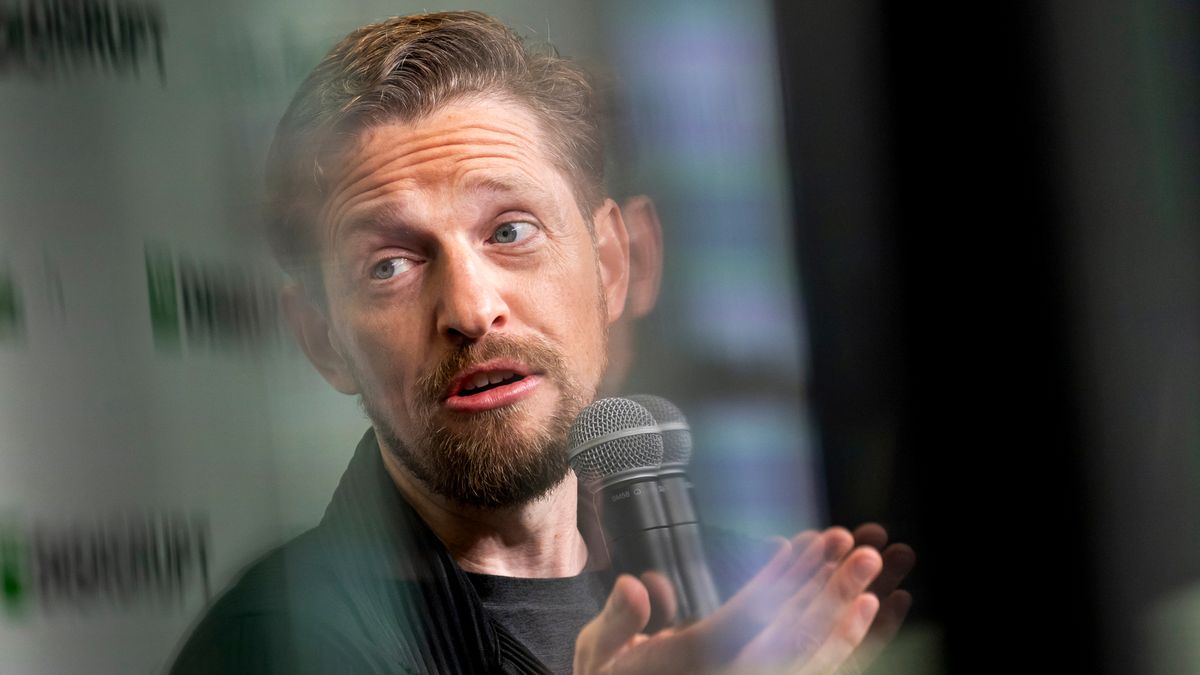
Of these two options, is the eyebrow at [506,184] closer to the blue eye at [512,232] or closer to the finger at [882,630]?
the blue eye at [512,232]

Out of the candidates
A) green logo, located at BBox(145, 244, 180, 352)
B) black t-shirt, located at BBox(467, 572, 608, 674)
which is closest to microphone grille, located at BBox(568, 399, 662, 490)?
black t-shirt, located at BBox(467, 572, 608, 674)

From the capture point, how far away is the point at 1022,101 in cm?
111

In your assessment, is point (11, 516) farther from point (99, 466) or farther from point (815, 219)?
point (815, 219)

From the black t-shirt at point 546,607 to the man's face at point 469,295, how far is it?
0.26 ft

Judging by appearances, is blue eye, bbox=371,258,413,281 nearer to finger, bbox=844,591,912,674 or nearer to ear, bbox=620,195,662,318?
ear, bbox=620,195,662,318

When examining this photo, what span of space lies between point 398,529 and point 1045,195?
703 mm

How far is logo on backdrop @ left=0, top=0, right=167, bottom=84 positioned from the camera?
1146 mm

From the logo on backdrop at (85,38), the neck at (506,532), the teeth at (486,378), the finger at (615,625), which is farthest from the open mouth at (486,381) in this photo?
the logo on backdrop at (85,38)

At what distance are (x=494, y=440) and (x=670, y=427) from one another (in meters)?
0.17

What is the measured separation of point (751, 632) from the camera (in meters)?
1.00

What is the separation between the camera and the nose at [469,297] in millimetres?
1032

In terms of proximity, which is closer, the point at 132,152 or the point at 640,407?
the point at 640,407

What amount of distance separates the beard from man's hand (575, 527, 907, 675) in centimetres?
13

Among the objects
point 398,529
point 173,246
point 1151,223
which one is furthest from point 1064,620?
point 173,246
